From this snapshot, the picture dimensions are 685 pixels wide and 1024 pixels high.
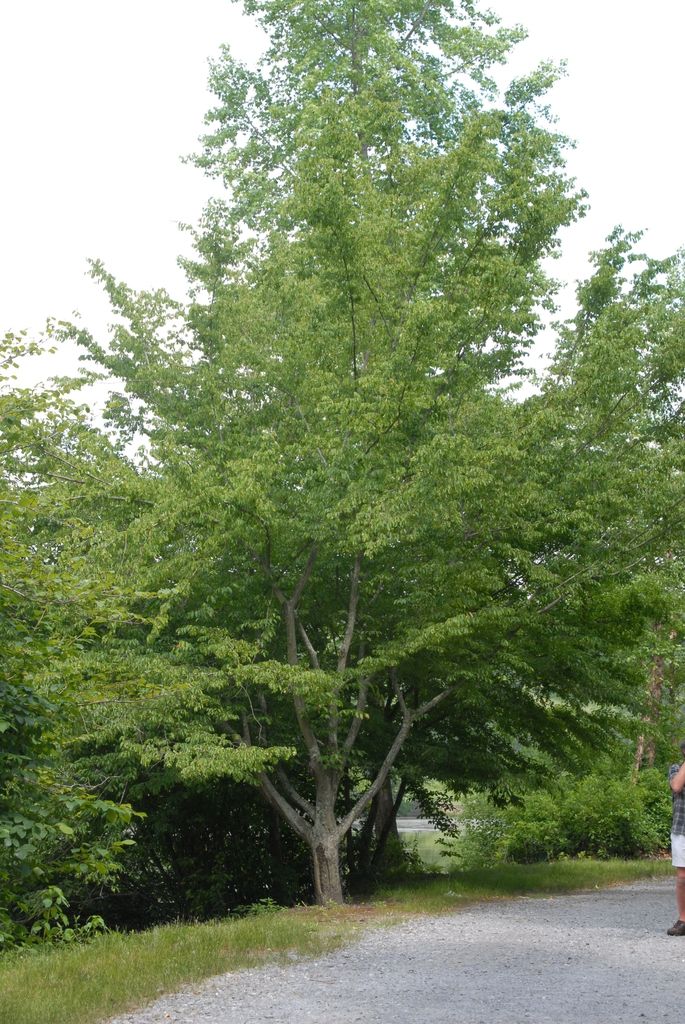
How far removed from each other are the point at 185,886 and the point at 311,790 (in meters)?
2.31

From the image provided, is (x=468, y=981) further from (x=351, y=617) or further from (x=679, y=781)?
(x=351, y=617)

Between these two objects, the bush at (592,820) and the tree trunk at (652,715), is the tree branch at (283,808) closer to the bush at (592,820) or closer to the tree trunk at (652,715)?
the tree trunk at (652,715)

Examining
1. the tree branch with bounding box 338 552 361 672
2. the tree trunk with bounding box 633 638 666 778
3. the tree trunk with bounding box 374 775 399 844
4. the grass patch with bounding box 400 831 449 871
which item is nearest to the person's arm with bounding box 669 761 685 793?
the tree branch with bounding box 338 552 361 672

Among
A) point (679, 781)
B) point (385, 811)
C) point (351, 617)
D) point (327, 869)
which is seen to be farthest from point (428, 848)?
point (679, 781)

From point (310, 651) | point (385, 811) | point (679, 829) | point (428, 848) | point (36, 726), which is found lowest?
point (428, 848)

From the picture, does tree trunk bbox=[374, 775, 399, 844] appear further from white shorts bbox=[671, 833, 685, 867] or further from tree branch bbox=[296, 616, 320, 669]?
white shorts bbox=[671, 833, 685, 867]

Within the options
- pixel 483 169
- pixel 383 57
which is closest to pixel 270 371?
pixel 483 169

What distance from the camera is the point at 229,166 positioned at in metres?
22.7

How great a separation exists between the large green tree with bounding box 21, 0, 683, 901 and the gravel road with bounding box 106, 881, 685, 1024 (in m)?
2.96

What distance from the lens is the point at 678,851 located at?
911 centimetres

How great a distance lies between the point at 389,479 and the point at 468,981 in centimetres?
581

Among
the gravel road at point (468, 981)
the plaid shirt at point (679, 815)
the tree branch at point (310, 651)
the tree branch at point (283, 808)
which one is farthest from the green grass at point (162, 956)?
the plaid shirt at point (679, 815)

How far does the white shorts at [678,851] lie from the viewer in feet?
29.6

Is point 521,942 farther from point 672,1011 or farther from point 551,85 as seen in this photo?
point 551,85
